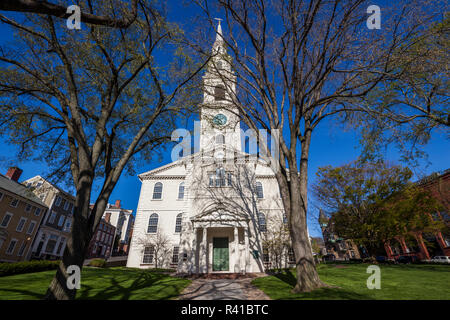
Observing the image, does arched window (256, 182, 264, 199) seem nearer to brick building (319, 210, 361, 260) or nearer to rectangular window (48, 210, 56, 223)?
brick building (319, 210, 361, 260)

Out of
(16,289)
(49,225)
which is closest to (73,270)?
(16,289)

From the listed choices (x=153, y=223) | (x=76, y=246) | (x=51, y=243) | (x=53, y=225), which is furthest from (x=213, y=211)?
(x=51, y=243)

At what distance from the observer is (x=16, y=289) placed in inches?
273

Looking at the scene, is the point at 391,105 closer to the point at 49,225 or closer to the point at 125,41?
the point at 125,41

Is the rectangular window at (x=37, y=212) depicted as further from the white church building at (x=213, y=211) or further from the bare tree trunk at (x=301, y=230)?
the bare tree trunk at (x=301, y=230)

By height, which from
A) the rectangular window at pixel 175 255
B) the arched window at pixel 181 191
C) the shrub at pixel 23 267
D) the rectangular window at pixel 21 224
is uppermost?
the arched window at pixel 181 191

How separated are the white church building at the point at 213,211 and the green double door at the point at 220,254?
70mm

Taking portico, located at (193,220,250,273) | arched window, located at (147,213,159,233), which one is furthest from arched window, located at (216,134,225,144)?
arched window, located at (147,213,159,233)

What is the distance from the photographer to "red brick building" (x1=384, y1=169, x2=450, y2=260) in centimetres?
1753

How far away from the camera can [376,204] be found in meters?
15.6

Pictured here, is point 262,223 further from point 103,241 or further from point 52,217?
point 103,241

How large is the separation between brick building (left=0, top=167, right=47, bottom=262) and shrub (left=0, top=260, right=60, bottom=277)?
14120 mm

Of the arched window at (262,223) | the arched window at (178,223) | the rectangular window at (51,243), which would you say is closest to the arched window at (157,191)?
the arched window at (178,223)

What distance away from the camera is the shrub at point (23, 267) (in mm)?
10680
